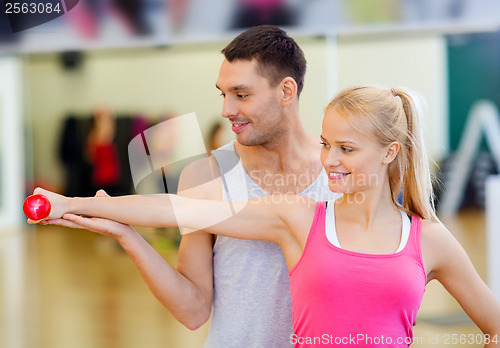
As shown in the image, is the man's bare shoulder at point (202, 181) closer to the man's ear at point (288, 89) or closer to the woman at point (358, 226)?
the woman at point (358, 226)

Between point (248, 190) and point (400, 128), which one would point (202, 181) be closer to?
point (248, 190)

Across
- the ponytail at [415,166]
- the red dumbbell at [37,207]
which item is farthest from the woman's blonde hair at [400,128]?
the red dumbbell at [37,207]

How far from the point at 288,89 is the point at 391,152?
1.03 feet

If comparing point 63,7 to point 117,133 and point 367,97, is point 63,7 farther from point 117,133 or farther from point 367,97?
point 117,133

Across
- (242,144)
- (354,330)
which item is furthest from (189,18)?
(354,330)

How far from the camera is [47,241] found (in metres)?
7.68

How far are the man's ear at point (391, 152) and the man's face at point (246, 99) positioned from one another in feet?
0.97

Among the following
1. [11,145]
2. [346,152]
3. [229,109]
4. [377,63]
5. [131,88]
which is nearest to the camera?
[346,152]

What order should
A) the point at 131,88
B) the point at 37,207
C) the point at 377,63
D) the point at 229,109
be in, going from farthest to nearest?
the point at 131,88 < the point at 377,63 < the point at 229,109 < the point at 37,207

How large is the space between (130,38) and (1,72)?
5.96m

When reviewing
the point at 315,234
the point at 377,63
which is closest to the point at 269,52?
the point at 315,234

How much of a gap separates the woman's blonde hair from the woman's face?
0.01m

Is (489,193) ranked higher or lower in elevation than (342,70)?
lower

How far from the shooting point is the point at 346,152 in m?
1.33
